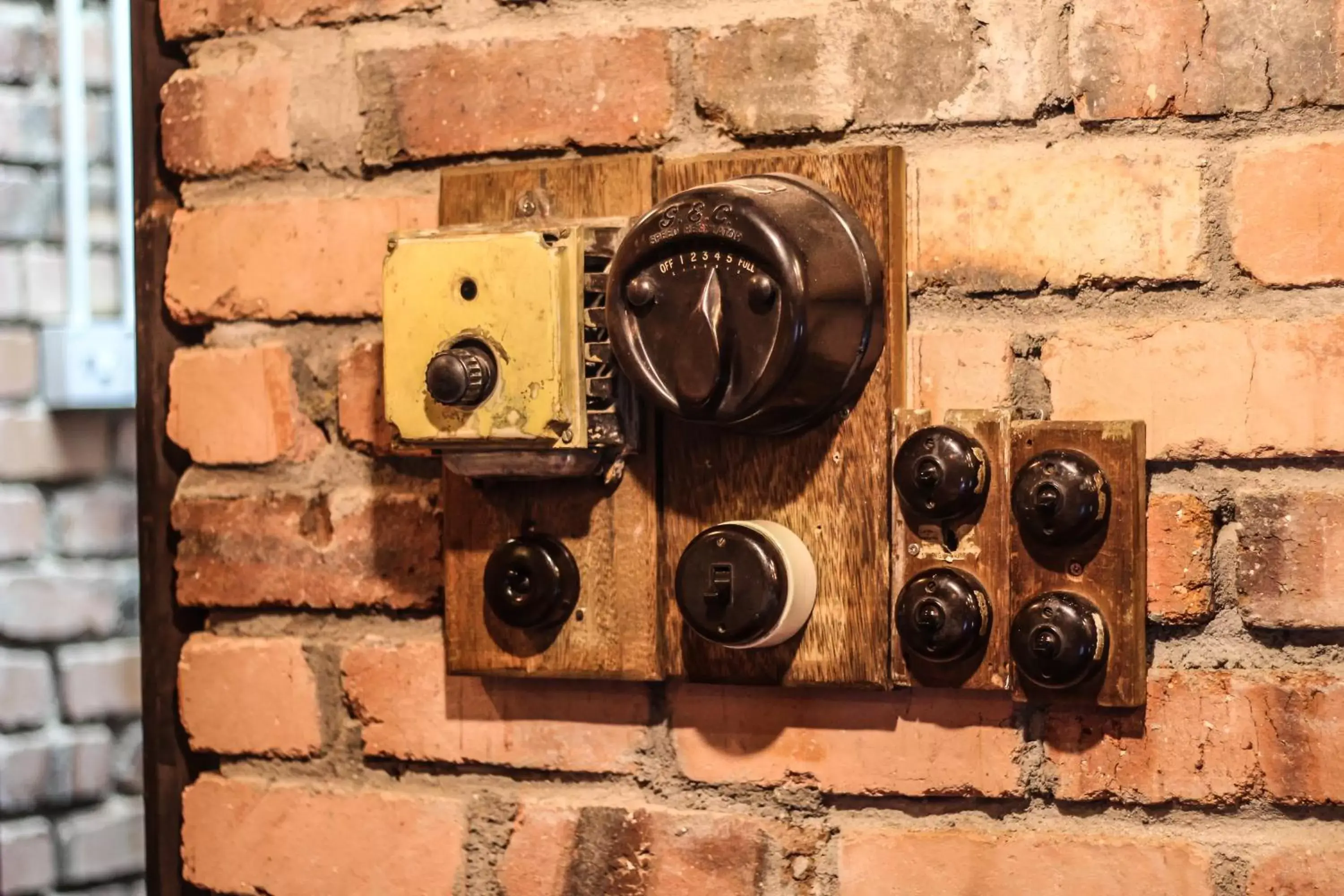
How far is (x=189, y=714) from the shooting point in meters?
0.90

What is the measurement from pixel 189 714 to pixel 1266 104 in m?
0.72

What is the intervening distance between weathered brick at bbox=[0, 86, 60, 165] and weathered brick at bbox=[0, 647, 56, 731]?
556 millimetres

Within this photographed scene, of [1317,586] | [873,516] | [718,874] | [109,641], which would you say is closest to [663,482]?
[873,516]

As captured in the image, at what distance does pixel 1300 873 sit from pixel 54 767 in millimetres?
1382

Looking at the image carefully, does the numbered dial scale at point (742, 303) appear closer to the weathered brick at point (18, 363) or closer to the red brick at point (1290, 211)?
the red brick at point (1290, 211)

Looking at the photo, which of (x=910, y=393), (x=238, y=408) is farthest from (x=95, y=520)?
(x=910, y=393)

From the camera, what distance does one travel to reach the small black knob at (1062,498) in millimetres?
671

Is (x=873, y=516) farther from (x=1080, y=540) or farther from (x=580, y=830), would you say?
(x=580, y=830)

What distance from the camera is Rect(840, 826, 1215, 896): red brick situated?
700 millimetres

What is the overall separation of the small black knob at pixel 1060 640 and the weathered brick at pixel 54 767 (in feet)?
4.24

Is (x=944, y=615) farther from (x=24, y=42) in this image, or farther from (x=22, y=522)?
(x=24, y=42)

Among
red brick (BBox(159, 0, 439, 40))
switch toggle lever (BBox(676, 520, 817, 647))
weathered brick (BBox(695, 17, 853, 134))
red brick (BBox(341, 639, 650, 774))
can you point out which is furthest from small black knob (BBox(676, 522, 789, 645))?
red brick (BBox(159, 0, 439, 40))

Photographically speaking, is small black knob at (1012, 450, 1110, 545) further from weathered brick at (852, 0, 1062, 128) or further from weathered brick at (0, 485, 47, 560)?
weathered brick at (0, 485, 47, 560)

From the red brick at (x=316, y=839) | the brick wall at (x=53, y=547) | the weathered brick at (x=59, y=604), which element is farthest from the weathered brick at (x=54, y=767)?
the red brick at (x=316, y=839)
